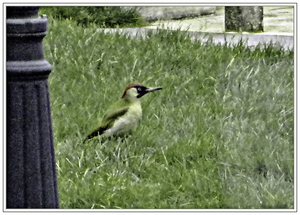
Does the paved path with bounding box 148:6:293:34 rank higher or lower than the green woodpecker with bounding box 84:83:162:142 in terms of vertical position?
higher

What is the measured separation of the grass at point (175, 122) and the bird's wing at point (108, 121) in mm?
136

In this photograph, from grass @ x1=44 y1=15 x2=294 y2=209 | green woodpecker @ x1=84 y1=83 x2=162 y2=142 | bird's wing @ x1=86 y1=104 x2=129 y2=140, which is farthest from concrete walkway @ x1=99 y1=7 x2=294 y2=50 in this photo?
bird's wing @ x1=86 y1=104 x2=129 y2=140

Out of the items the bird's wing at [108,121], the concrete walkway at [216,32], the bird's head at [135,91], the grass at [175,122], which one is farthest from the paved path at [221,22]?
the bird's wing at [108,121]

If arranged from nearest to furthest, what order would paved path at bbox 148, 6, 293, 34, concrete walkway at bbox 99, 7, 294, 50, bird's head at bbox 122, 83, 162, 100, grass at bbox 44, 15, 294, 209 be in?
grass at bbox 44, 15, 294, 209 → bird's head at bbox 122, 83, 162, 100 → paved path at bbox 148, 6, 293, 34 → concrete walkway at bbox 99, 7, 294, 50

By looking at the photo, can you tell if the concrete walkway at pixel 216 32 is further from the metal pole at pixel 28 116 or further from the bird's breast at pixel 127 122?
the metal pole at pixel 28 116

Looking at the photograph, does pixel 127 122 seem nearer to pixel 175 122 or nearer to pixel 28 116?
pixel 175 122

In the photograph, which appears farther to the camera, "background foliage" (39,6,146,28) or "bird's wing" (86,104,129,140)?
"background foliage" (39,6,146,28)

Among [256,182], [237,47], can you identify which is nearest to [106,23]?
[237,47]

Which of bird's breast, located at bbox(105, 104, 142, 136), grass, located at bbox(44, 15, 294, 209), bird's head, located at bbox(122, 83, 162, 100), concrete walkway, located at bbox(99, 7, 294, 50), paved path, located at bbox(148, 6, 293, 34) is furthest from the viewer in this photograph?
concrete walkway, located at bbox(99, 7, 294, 50)

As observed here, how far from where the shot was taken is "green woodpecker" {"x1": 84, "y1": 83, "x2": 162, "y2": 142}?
461 centimetres

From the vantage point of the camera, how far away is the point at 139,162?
4289 millimetres

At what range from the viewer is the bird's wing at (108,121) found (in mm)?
4621

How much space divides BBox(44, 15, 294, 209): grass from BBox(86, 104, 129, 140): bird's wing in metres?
0.14

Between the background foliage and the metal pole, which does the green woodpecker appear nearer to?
the background foliage
